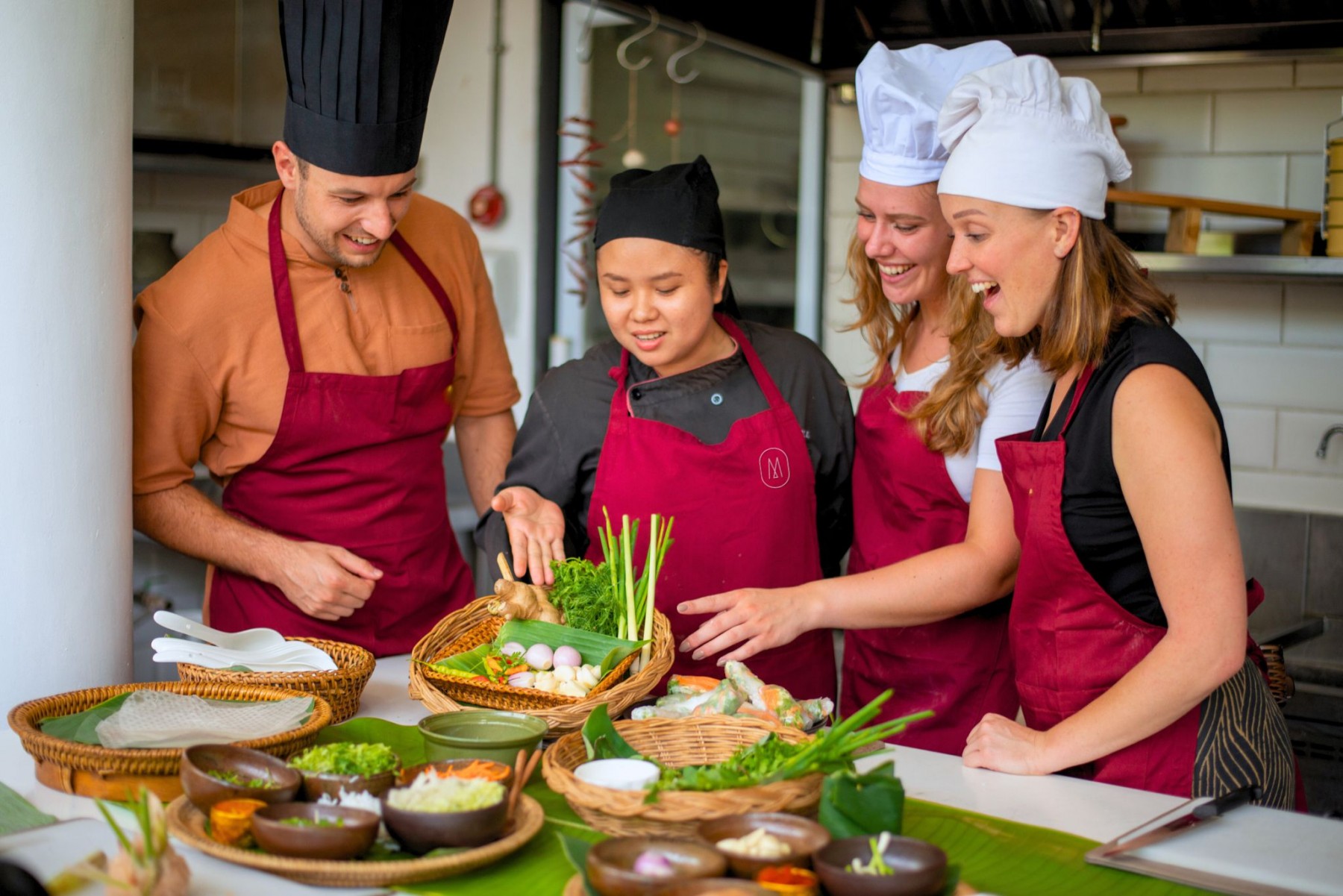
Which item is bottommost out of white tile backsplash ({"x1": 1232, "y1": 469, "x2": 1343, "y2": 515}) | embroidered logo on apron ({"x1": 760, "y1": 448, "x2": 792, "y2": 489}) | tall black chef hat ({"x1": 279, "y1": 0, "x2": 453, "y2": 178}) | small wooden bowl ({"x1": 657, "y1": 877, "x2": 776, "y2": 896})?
small wooden bowl ({"x1": 657, "y1": 877, "x2": 776, "y2": 896})

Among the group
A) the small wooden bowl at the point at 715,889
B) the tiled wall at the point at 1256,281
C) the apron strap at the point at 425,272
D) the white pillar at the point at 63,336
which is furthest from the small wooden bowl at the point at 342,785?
the tiled wall at the point at 1256,281

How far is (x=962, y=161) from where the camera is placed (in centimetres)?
212

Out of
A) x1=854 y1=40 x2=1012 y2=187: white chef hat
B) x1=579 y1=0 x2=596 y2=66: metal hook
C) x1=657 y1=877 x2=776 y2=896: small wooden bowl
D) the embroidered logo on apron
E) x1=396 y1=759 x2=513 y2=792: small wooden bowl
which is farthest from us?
x1=579 y1=0 x2=596 y2=66: metal hook

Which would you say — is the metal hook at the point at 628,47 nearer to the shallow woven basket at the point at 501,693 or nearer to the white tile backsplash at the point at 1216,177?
the white tile backsplash at the point at 1216,177

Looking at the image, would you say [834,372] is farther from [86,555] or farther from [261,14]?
[261,14]

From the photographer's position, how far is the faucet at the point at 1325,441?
151 inches

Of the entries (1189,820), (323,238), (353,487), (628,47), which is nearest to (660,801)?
(1189,820)

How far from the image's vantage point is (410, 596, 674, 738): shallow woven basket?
192 centimetres

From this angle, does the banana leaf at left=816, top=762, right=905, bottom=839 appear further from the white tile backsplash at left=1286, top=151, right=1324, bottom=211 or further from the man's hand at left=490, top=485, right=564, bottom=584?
the white tile backsplash at left=1286, top=151, right=1324, bottom=211

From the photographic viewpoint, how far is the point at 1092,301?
2.03 meters

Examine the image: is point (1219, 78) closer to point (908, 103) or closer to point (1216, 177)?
point (1216, 177)

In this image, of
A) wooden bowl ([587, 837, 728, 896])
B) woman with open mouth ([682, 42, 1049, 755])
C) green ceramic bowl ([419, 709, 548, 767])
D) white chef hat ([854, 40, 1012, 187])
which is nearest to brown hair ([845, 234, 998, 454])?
woman with open mouth ([682, 42, 1049, 755])

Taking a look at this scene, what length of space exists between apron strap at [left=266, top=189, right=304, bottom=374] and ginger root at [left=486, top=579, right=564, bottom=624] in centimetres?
73

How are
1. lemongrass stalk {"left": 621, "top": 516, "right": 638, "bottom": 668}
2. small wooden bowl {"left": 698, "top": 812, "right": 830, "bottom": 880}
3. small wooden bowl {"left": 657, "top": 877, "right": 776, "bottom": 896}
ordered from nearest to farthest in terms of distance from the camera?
small wooden bowl {"left": 657, "top": 877, "right": 776, "bottom": 896} < small wooden bowl {"left": 698, "top": 812, "right": 830, "bottom": 880} < lemongrass stalk {"left": 621, "top": 516, "right": 638, "bottom": 668}
